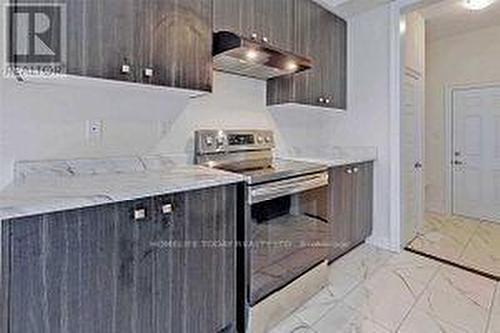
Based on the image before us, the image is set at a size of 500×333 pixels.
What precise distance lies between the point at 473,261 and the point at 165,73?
10.0 ft

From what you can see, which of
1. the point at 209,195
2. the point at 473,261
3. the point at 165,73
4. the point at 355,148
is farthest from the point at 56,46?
the point at 473,261

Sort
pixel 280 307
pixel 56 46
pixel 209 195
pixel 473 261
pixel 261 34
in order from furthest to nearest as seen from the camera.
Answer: pixel 473 261 < pixel 261 34 < pixel 280 307 < pixel 209 195 < pixel 56 46

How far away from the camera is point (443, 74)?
16.3 ft

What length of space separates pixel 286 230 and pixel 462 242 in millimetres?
2552

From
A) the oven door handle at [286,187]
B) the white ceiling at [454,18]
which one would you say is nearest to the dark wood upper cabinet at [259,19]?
the oven door handle at [286,187]

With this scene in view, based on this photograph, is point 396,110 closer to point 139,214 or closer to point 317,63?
point 317,63

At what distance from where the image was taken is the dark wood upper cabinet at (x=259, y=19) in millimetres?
2238

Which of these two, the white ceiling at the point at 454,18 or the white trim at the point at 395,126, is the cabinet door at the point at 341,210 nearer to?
the white trim at the point at 395,126

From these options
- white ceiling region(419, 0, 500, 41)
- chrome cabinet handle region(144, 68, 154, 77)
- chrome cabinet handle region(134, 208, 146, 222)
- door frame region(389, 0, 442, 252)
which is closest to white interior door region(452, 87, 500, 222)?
white ceiling region(419, 0, 500, 41)

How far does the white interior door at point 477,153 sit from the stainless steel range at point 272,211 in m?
3.24

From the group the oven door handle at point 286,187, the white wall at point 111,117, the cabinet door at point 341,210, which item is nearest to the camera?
the white wall at point 111,117

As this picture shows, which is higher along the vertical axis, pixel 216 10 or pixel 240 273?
pixel 216 10

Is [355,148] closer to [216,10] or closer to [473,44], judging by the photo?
[216,10]

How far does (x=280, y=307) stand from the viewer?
2.12m
